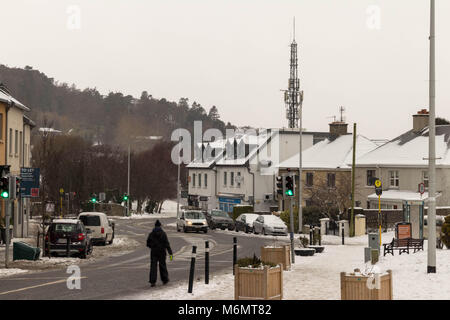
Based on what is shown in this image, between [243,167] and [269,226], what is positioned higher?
[243,167]

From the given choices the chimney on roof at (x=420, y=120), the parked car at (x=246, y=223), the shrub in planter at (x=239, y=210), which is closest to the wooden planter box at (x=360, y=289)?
the parked car at (x=246, y=223)

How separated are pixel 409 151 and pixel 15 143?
31.8 m

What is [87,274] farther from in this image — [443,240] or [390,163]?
[390,163]

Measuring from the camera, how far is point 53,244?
1174 inches

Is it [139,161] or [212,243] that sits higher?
[139,161]

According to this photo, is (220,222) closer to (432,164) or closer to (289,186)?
(289,186)

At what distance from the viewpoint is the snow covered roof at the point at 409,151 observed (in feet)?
191

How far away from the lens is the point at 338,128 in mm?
76125

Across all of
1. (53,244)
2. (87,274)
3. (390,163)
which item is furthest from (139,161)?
(87,274)

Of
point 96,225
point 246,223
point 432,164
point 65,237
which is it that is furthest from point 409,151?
point 432,164

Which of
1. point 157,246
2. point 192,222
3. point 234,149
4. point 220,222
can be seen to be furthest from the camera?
point 234,149

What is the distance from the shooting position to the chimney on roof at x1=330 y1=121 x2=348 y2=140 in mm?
75688
